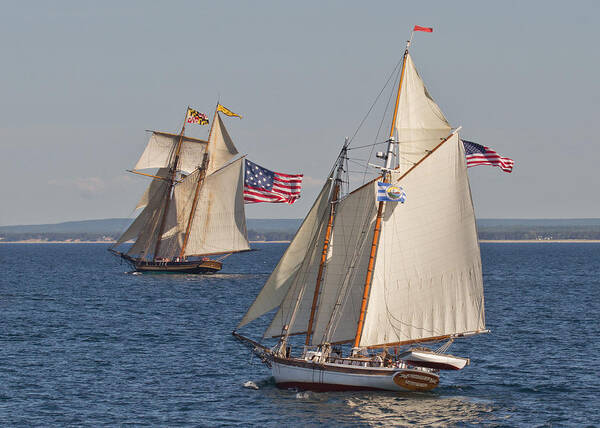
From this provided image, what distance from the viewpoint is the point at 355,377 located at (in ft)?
141

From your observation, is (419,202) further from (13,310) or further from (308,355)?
(13,310)

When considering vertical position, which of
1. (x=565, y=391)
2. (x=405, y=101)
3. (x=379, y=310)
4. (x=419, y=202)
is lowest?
(x=565, y=391)

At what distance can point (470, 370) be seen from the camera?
51.4m

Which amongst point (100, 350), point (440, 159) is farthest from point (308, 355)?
point (100, 350)

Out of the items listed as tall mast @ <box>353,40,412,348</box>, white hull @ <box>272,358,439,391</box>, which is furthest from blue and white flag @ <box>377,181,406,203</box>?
white hull @ <box>272,358,439,391</box>

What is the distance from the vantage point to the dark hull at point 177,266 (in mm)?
123375

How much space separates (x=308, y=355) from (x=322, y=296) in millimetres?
2794

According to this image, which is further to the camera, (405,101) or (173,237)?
(173,237)

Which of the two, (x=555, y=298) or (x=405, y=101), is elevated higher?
(x=405, y=101)

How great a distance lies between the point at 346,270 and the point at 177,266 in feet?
264

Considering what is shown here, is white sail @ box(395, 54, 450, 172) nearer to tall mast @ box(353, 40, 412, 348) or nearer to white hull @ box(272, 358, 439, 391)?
tall mast @ box(353, 40, 412, 348)

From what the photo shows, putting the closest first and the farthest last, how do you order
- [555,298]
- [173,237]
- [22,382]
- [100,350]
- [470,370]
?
[22,382]
[470,370]
[100,350]
[555,298]
[173,237]

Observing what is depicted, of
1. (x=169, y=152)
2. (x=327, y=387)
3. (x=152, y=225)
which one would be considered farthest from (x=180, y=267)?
(x=327, y=387)

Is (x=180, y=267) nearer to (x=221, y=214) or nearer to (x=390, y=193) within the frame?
(x=221, y=214)
